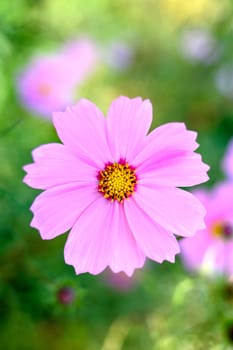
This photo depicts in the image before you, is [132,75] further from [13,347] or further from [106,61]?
[13,347]

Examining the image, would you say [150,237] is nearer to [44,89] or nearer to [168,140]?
[168,140]

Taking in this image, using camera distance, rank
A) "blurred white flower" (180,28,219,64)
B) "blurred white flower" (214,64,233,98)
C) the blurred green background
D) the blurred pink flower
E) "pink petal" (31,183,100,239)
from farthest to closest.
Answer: "blurred white flower" (180,28,219,64)
"blurred white flower" (214,64,233,98)
the blurred pink flower
the blurred green background
"pink petal" (31,183,100,239)

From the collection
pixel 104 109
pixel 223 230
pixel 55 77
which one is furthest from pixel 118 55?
pixel 223 230

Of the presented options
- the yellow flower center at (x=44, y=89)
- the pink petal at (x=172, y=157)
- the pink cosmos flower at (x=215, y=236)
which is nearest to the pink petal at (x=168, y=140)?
the pink petal at (x=172, y=157)

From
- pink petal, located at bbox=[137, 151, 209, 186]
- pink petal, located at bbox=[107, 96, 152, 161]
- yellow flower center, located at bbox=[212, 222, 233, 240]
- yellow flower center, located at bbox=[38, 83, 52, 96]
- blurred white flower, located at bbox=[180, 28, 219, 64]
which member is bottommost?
yellow flower center, located at bbox=[212, 222, 233, 240]

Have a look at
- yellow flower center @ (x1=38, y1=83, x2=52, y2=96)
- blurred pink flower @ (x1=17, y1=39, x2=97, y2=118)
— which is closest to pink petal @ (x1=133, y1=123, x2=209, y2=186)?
blurred pink flower @ (x1=17, y1=39, x2=97, y2=118)

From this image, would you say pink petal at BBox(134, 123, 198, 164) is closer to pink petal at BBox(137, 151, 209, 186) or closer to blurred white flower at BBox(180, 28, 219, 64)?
pink petal at BBox(137, 151, 209, 186)
